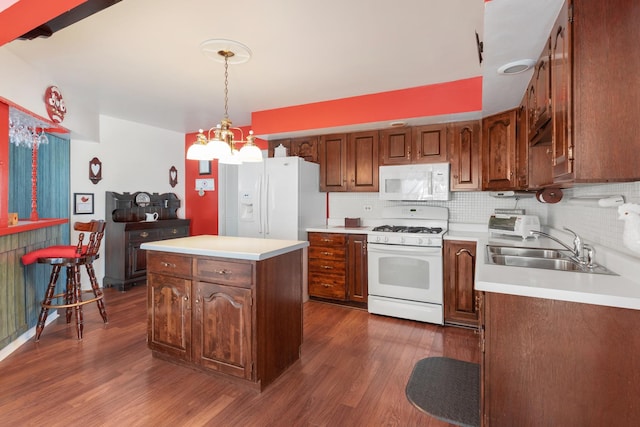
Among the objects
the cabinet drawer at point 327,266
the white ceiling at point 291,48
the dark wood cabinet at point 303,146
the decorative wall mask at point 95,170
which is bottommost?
the cabinet drawer at point 327,266

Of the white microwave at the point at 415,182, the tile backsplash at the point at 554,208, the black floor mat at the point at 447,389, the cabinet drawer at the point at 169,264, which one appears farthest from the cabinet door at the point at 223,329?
the white microwave at the point at 415,182

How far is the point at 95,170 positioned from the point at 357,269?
3774 mm

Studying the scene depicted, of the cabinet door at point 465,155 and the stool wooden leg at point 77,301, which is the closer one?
the stool wooden leg at point 77,301

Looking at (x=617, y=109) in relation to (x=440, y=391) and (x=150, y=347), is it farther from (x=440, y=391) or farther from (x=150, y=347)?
(x=150, y=347)

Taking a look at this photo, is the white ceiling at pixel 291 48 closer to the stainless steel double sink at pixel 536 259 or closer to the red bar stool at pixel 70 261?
the stainless steel double sink at pixel 536 259

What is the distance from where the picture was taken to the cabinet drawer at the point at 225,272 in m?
2.05

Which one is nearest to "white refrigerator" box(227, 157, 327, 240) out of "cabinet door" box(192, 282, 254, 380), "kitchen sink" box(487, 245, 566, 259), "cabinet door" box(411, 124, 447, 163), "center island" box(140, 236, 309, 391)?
"cabinet door" box(411, 124, 447, 163)

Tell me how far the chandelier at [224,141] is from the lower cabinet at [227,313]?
2.30 feet

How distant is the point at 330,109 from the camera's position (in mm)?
3762

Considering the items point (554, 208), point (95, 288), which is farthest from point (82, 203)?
point (554, 208)

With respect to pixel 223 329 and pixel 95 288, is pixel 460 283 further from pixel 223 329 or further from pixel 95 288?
pixel 95 288

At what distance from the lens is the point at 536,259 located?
213 centimetres

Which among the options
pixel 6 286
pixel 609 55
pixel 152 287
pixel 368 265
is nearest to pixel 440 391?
pixel 368 265

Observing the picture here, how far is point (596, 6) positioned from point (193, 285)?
2.56 metres
